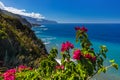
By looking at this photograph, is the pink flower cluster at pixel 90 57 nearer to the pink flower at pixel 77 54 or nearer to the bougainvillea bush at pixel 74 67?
the bougainvillea bush at pixel 74 67

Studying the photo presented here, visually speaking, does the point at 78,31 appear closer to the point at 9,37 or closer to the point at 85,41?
the point at 85,41

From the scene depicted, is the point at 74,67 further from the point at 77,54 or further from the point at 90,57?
the point at 90,57

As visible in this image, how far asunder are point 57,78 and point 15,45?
20416 mm

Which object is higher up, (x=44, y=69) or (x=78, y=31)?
(x=78, y=31)

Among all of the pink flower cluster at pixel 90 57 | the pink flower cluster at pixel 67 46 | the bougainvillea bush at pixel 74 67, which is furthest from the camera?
the pink flower cluster at pixel 67 46

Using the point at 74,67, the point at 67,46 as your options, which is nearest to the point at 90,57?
the point at 74,67

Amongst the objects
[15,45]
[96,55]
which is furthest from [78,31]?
[15,45]

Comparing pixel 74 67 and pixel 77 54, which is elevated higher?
pixel 77 54

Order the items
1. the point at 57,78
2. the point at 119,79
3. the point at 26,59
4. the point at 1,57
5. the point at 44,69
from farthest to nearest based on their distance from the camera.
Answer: the point at 119,79
the point at 26,59
the point at 1,57
the point at 44,69
the point at 57,78

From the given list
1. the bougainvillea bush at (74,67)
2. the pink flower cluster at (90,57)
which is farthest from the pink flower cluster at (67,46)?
the pink flower cluster at (90,57)

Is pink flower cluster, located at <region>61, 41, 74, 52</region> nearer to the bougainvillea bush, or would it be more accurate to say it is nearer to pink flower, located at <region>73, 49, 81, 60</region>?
the bougainvillea bush

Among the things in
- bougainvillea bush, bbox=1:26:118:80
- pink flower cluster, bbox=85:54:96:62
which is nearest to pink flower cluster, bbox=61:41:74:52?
bougainvillea bush, bbox=1:26:118:80

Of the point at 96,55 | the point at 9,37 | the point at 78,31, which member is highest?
the point at 78,31

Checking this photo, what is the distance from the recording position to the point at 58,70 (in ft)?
28.3
